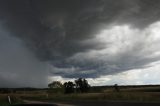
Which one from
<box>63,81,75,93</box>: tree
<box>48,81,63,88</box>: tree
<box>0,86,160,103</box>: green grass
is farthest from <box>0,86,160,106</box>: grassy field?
<box>48,81,63,88</box>: tree

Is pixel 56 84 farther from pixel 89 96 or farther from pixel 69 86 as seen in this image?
pixel 89 96

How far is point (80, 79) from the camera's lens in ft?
304

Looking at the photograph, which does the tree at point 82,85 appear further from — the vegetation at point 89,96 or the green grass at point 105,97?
the green grass at point 105,97

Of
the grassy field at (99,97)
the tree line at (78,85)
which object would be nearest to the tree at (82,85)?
the tree line at (78,85)

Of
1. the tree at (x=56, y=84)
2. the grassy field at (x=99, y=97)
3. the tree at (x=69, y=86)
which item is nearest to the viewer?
the grassy field at (x=99, y=97)

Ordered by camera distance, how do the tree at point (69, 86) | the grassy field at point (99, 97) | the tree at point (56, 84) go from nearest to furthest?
the grassy field at point (99, 97)
the tree at point (69, 86)
the tree at point (56, 84)

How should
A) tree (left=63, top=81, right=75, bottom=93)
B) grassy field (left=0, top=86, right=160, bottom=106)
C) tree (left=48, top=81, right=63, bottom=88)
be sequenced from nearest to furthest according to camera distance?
grassy field (left=0, top=86, right=160, bottom=106) → tree (left=63, top=81, right=75, bottom=93) → tree (left=48, top=81, right=63, bottom=88)

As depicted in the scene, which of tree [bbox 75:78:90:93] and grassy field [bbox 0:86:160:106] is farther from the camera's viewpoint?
tree [bbox 75:78:90:93]

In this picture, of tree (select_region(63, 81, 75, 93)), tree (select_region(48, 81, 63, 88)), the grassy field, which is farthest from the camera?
tree (select_region(48, 81, 63, 88))

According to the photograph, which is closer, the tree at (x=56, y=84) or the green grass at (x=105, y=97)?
the green grass at (x=105, y=97)

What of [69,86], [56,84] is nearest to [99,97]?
[69,86]

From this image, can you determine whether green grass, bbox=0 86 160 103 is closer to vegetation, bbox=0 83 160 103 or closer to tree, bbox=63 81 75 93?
vegetation, bbox=0 83 160 103

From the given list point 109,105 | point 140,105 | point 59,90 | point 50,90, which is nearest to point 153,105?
point 140,105

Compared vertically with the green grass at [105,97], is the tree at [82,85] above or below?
above
